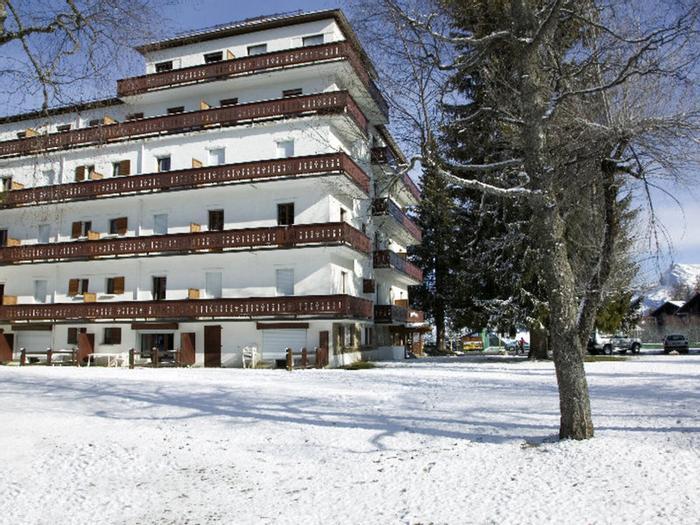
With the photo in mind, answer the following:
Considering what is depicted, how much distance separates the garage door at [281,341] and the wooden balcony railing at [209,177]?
7664 millimetres

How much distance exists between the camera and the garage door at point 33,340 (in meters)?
34.9

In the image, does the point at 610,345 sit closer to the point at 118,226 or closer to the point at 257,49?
the point at 257,49

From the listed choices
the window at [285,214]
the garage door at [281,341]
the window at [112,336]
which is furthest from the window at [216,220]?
the window at [112,336]

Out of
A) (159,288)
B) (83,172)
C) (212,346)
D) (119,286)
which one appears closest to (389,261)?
(212,346)

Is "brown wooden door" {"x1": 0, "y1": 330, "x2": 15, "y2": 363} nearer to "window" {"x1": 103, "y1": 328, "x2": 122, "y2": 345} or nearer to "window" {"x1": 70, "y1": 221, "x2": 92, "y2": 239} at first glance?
"window" {"x1": 103, "y1": 328, "x2": 122, "y2": 345}

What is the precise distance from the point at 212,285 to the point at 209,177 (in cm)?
564

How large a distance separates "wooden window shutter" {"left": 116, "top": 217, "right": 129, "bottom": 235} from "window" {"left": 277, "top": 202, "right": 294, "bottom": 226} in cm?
951

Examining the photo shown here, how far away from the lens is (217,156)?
109 ft

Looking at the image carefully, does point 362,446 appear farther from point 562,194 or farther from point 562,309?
point 562,194

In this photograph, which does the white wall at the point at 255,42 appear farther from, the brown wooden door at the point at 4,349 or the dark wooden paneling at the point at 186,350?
the brown wooden door at the point at 4,349

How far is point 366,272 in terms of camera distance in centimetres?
3562

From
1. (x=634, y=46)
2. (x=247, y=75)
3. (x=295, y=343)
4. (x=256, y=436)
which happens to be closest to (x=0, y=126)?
(x=247, y=75)

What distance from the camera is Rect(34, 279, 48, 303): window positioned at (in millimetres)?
35750

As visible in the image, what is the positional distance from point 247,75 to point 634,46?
86.9 ft
